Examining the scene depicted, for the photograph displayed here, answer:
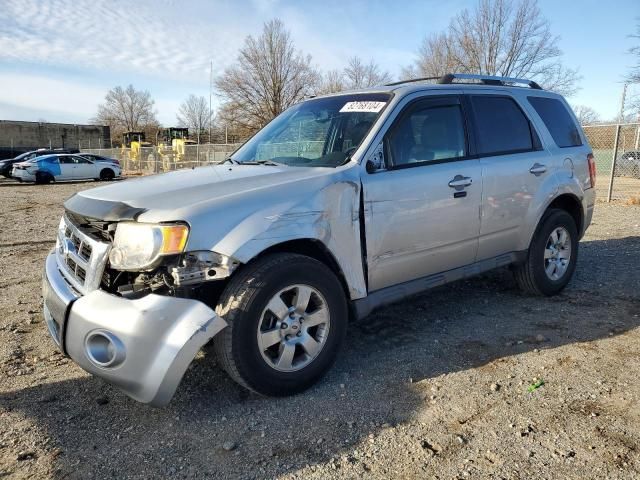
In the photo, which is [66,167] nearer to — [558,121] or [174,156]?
[174,156]

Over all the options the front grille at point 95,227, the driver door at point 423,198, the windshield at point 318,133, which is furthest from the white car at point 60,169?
the driver door at point 423,198

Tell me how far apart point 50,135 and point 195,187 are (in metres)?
68.4

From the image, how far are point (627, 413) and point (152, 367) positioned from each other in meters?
2.58

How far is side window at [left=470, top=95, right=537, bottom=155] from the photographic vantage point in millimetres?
4215

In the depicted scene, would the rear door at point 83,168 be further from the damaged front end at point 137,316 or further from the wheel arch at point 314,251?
the wheel arch at point 314,251

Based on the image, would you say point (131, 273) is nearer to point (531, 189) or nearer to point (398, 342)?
point (398, 342)

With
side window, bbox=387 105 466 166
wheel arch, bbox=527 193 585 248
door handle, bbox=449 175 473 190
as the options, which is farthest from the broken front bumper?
wheel arch, bbox=527 193 585 248

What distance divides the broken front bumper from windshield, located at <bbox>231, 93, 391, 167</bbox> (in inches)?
55.9

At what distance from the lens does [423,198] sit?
3.61 meters

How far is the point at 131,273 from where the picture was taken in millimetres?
2824

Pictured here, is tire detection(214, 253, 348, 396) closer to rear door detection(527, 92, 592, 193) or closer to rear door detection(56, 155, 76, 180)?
rear door detection(527, 92, 592, 193)

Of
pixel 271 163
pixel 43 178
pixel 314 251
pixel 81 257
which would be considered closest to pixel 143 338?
pixel 81 257

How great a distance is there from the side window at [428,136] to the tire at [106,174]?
2584cm

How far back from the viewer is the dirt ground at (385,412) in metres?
2.47
